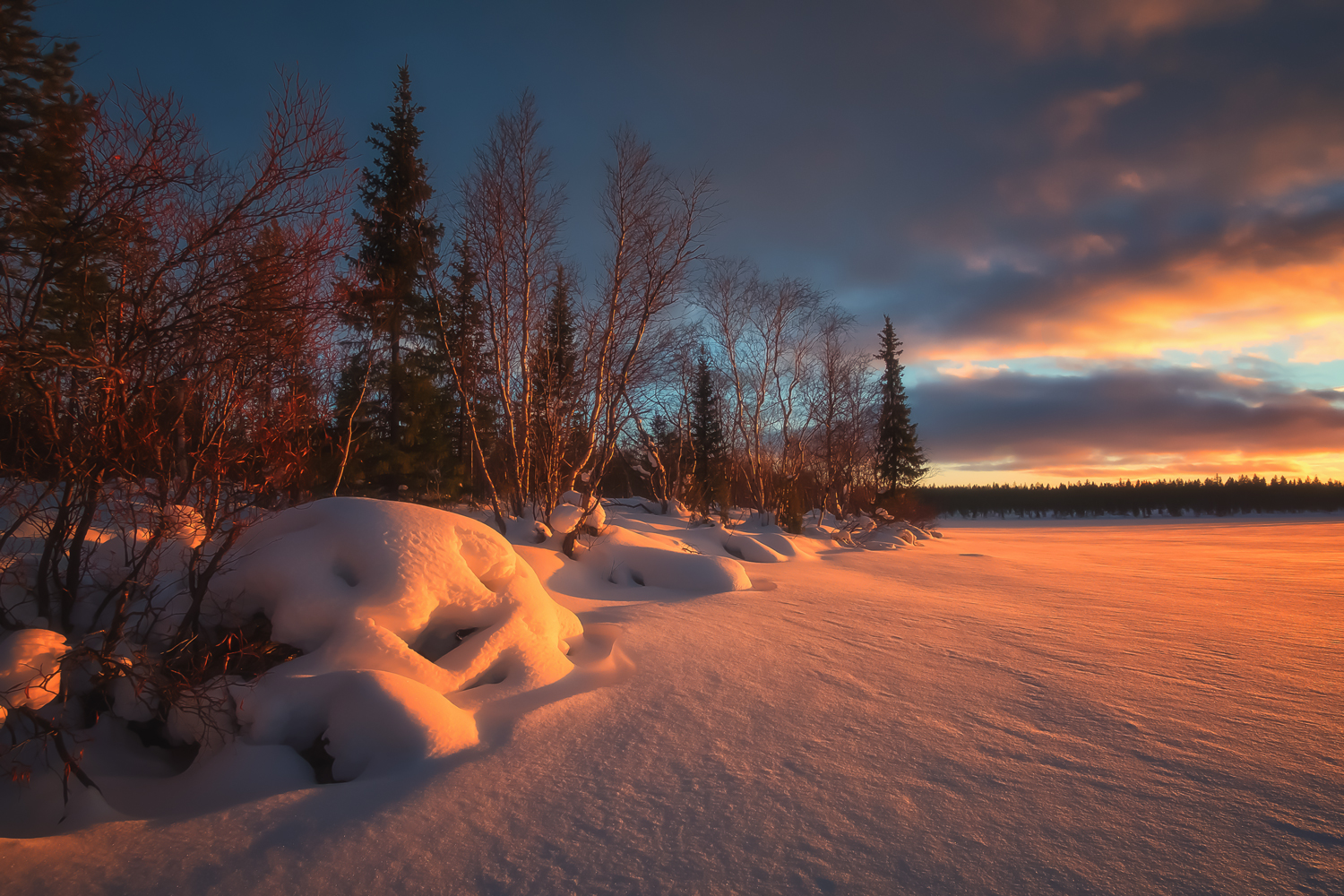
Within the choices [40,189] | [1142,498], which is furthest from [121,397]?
[1142,498]

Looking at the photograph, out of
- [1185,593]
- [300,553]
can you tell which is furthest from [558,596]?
[1185,593]

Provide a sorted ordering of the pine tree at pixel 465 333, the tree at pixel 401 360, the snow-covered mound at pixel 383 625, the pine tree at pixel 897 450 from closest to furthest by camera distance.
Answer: the snow-covered mound at pixel 383 625 → the pine tree at pixel 465 333 → the tree at pixel 401 360 → the pine tree at pixel 897 450

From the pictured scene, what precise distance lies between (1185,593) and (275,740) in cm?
837

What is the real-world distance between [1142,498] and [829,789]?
57974 mm

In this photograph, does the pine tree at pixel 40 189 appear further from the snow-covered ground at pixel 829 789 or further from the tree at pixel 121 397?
the snow-covered ground at pixel 829 789

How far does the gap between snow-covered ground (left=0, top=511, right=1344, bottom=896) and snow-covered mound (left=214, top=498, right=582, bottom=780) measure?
0.50 ft

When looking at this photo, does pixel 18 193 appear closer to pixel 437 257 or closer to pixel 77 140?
pixel 77 140

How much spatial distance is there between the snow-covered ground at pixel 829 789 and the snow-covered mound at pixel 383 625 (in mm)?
152

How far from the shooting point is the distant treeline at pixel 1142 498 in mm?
41969

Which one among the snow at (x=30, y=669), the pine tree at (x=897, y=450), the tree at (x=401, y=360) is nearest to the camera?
the snow at (x=30, y=669)

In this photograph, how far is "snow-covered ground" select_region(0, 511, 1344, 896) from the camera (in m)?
1.76

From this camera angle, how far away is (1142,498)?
152 ft

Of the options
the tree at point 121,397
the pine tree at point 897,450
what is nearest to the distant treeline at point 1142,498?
the pine tree at point 897,450

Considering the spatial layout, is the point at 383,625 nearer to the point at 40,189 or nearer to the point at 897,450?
the point at 40,189
